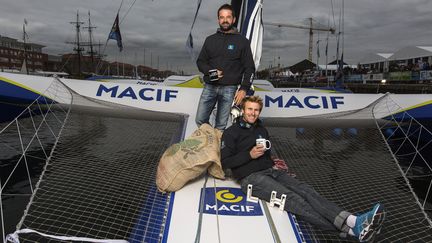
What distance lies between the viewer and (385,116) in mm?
4473

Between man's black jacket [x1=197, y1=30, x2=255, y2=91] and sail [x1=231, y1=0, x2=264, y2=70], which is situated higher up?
sail [x1=231, y1=0, x2=264, y2=70]

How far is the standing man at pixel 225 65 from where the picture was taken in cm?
341

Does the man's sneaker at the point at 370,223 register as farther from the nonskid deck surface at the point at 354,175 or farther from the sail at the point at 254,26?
the sail at the point at 254,26

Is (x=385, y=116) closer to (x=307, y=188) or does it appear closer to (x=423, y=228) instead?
(x=423, y=228)

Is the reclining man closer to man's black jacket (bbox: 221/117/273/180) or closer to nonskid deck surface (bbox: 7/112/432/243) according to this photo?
man's black jacket (bbox: 221/117/273/180)

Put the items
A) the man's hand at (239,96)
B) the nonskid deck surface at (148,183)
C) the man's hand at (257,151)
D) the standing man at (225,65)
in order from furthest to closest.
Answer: the standing man at (225,65), the man's hand at (239,96), the nonskid deck surface at (148,183), the man's hand at (257,151)

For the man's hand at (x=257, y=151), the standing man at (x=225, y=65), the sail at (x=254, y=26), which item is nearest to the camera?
the man's hand at (x=257, y=151)

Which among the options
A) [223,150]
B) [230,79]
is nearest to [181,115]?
[230,79]

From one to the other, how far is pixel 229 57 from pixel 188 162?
132 cm

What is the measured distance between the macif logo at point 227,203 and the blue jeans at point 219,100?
3.34 feet

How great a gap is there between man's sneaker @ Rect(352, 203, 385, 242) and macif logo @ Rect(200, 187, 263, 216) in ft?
2.14

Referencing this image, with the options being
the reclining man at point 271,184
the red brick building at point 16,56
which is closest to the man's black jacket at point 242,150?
the reclining man at point 271,184

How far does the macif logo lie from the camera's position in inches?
94.6

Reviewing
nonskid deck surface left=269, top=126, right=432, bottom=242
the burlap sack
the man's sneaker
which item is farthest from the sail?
the man's sneaker
